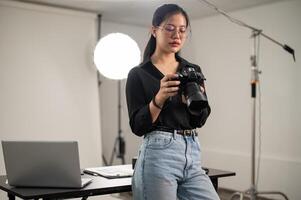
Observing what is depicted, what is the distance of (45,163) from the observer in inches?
61.5

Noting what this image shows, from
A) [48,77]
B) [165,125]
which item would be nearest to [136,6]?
[48,77]

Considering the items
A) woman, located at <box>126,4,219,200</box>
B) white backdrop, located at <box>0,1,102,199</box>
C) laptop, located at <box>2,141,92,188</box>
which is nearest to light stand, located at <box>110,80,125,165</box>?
white backdrop, located at <box>0,1,102,199</box>

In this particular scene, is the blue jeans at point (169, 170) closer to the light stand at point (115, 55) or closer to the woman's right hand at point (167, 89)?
the woman's right hand at point (167, 89)

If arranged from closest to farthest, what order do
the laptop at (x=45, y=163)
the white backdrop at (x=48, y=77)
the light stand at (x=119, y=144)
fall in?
the laptop at (x=45, y=163) → the white backdrop at (x=48, y=77) → the light stand at (x=119, y=144)

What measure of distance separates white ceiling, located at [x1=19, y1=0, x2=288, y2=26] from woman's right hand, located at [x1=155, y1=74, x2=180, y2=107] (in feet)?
8.15

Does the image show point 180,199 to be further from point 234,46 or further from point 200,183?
point 234,46

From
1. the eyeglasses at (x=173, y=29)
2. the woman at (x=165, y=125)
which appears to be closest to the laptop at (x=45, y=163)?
the woman at (x=165, y=125)

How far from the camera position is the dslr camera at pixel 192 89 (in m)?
1.31

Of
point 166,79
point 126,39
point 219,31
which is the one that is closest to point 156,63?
point 166,79

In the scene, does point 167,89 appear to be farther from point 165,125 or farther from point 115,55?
point 115,55

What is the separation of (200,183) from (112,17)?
327 centimetres

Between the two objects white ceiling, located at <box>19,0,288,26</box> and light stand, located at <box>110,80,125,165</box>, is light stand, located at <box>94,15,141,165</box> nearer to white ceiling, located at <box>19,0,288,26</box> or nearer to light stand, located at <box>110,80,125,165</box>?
white ceiling, located at <box>19,0,288,26</box>

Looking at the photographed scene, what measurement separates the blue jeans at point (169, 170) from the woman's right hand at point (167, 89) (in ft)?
0.40

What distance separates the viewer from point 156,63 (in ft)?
4.83
